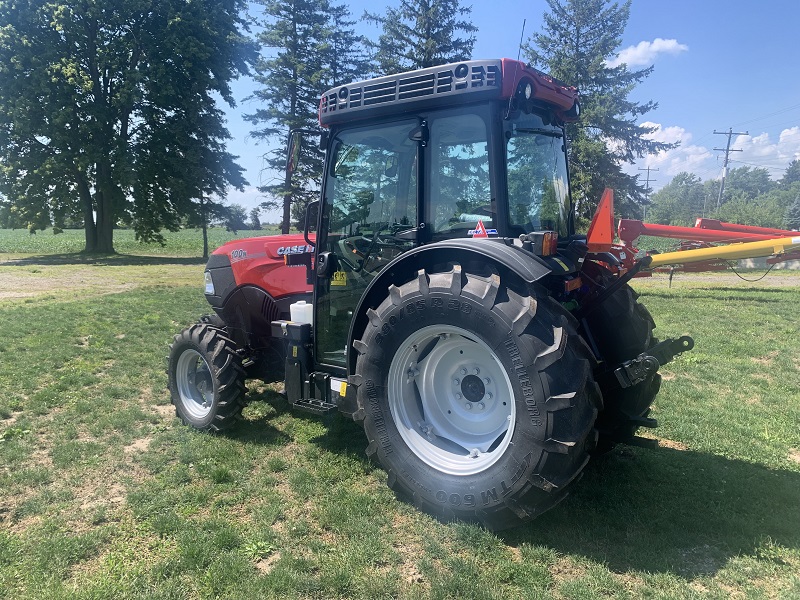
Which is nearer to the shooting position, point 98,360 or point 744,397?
point 744,397

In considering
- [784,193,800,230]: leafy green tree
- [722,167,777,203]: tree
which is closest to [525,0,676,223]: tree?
[784,193,800,230]: leafy green tree

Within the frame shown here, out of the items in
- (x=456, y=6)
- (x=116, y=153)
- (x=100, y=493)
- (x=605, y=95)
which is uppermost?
(x=456, y=6)

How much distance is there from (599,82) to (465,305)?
27786 millimetres

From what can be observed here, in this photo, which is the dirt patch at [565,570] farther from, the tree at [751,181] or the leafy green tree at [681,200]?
the tree at [751,181]

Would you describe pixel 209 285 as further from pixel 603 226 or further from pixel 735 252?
pixel 735 252

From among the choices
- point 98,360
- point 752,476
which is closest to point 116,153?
point 98,360

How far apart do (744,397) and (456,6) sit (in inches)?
969

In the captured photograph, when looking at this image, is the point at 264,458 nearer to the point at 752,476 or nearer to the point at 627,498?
the point at 627,498

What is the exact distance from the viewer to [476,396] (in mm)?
3496

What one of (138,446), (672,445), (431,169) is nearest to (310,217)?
(431,169)

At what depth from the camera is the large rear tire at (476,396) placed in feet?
9.59

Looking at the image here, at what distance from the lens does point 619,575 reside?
2.87 meters

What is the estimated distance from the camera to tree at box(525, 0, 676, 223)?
2648 cm

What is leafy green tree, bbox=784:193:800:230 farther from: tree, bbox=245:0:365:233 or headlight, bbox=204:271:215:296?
headlight, bbox=204:271:215:296
